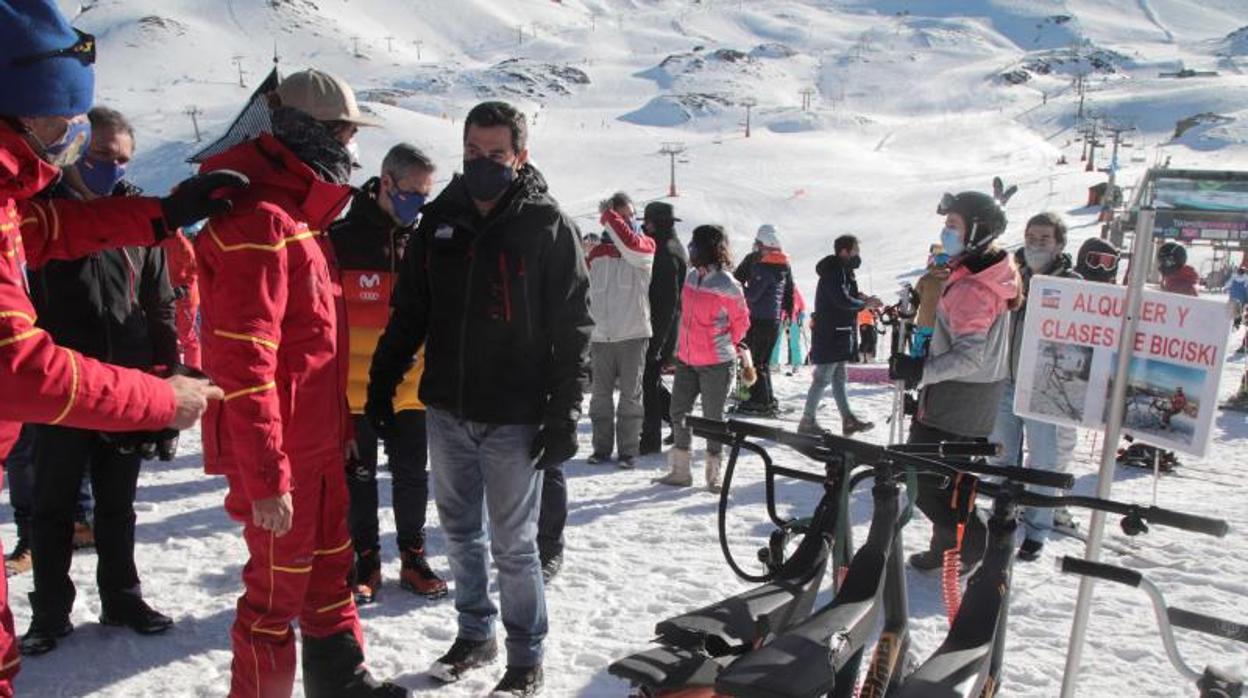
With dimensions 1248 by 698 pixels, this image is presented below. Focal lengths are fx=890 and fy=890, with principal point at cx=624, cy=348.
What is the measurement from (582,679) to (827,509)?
4.95 feet

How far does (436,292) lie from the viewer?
3.25 metres

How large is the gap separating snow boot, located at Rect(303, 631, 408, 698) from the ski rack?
1.79 meters

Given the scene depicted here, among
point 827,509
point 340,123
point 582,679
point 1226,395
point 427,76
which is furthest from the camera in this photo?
point 427,76

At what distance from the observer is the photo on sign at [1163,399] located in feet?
9.97

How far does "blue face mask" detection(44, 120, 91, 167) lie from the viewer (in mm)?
2051

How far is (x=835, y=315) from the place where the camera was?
8.00m

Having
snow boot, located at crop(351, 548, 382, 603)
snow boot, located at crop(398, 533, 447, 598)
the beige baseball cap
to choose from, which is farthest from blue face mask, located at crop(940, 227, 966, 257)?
snow boot, located at crop(351, 548, 382, 603)

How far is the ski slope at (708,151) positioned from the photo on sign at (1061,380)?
109 centimetres

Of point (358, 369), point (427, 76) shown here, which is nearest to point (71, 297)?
point (358, 369)

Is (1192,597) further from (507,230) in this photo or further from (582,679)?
(507,230)

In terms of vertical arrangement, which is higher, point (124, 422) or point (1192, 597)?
point (124, 422)

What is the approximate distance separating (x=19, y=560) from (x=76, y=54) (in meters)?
3.42

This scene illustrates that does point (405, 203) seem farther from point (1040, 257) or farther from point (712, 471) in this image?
point (1040, 257)

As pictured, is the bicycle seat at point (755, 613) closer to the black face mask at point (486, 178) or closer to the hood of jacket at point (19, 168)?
the black face mask at point (486, 178)
